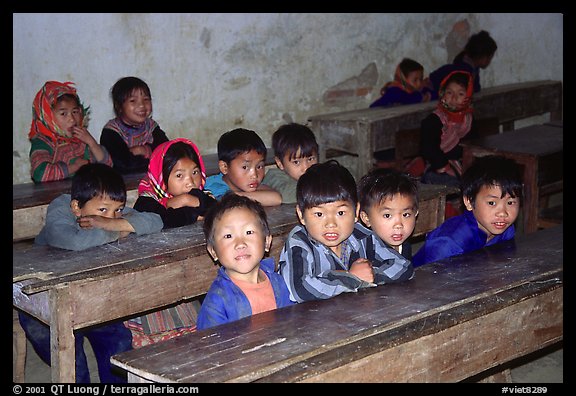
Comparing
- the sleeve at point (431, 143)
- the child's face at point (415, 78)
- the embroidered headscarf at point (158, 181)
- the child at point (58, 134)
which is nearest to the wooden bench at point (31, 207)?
the child at point (58, 134)

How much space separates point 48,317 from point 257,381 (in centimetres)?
111

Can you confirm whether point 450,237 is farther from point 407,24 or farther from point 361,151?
point 407,24

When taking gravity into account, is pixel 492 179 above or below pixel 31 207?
above

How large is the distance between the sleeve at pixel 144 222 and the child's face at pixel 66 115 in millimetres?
1304

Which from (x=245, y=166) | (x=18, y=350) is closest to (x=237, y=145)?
(x=245, y=166)

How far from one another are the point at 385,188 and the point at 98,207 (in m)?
1.19

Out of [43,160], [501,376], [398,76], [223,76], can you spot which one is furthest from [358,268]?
[398,76]

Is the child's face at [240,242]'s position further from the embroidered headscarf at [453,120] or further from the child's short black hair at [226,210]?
the embroidered headscarf at [453,120]

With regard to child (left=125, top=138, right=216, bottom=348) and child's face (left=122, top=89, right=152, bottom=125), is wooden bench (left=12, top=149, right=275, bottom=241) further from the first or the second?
child's face (left=122, top=89, right=152, bottom=125)

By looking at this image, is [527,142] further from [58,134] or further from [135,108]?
[58,134]

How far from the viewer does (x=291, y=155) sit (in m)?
4.16

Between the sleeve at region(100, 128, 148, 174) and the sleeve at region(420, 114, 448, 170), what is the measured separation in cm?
198

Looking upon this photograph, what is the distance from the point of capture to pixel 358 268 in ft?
9.56

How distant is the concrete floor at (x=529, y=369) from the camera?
3.88m
